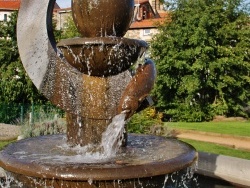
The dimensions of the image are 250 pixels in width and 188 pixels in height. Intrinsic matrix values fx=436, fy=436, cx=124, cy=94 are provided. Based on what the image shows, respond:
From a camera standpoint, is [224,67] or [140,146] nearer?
[140,146]

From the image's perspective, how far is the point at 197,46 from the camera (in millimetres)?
24672

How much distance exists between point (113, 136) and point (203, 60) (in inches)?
786

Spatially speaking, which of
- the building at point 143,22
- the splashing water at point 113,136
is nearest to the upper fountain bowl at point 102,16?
the splashing water at point 113,136

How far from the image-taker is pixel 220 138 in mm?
14133

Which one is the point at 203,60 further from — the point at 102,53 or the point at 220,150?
the point at 102,53

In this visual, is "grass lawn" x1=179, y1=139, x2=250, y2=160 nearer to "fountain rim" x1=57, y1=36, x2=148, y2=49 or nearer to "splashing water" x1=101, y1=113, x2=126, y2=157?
"splashing water" x1=101, y1=113, x2=126, y2=157

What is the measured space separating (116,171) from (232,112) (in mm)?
23741

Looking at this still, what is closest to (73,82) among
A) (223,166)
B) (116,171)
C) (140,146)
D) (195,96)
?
(140,146)

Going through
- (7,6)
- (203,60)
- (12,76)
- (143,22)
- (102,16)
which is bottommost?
(12,76)

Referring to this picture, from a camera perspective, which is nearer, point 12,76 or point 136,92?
point 136,92

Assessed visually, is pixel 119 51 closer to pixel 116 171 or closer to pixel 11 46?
pixel 116 171

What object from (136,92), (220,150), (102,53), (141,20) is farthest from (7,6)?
(136,92)

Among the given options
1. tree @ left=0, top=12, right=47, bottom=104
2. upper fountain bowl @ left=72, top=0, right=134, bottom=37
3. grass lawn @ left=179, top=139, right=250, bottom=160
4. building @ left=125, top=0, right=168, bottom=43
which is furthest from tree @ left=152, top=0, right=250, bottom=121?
upper fountain bowl @ left=72, top=0, right=134, bottom=37

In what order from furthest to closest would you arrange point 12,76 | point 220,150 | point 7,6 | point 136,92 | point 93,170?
point 7,6
point 12,76
point 220,150
point 136,92
point 93,170
